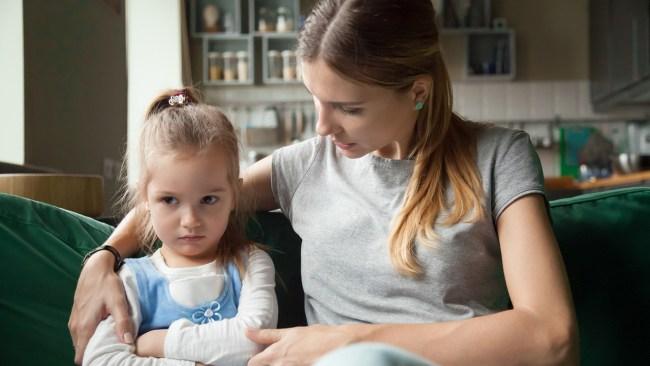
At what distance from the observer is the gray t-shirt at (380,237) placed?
3.88 ft

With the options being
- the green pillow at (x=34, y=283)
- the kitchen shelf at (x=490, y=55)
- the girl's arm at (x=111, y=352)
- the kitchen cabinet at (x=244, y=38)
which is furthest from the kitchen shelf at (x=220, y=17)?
the girl's arm at (x=111, y=352)

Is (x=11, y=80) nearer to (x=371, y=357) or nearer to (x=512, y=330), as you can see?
(x=512, y=330)

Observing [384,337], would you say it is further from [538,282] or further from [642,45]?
[642,45]

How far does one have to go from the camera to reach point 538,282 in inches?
41.9

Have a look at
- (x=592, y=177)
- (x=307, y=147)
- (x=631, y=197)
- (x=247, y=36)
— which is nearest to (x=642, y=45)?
(x=592, y=177)

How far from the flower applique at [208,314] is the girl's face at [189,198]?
0.10 m

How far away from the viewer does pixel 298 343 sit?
1.09m

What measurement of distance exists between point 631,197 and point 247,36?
4283 millimetres

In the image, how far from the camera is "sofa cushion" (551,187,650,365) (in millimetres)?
1370

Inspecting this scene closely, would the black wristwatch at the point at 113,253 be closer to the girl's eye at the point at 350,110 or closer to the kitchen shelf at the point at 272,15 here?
the girl's eye at the point at 350,110

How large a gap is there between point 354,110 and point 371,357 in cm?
68

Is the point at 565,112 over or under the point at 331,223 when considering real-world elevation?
over

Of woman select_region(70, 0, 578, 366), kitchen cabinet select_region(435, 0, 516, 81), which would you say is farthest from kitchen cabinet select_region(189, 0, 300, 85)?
woman select_region(70, 0, 578, 366)

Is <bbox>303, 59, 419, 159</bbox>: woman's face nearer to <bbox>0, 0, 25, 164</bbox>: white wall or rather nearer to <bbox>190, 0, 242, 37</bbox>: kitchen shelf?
<bbox>0, 0, 25, 164</bbox>: white wall
